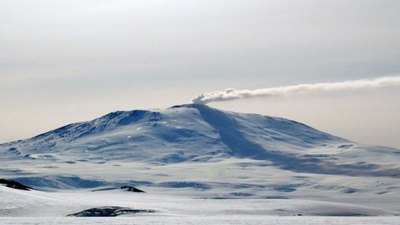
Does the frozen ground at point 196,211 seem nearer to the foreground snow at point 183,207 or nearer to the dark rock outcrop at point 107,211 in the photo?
the foreground snow at point 183,207

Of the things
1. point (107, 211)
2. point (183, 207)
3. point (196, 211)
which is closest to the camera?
point (107, 211)

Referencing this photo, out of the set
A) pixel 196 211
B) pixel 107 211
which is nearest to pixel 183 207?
pixel 196 211

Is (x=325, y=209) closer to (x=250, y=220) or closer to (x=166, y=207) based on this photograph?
(x=166, y=207)

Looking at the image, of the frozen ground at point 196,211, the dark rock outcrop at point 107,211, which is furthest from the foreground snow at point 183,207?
the dark rock outcrop at point 107,211

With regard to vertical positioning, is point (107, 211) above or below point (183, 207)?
below

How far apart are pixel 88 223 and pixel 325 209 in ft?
123

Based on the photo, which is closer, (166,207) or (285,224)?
(285,224)

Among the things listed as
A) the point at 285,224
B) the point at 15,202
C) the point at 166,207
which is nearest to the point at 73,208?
the point at 15,202

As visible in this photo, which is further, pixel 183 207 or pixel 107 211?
pixel 183 207

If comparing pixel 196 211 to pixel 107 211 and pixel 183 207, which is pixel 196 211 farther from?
pixel 107 211

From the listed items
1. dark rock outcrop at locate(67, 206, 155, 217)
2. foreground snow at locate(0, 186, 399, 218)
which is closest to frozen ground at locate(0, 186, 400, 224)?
foreground snow at locate(0, 186, 399, 218)

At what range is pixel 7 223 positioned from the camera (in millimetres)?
57438

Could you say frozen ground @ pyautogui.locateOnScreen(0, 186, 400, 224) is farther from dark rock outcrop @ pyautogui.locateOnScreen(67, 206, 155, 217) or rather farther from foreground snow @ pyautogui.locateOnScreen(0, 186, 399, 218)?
dark rock outcrop @ pyautogui.locateOnScreen(67, 206, 155, 217)

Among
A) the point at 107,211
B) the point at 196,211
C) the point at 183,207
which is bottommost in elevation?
the point at 196,211
